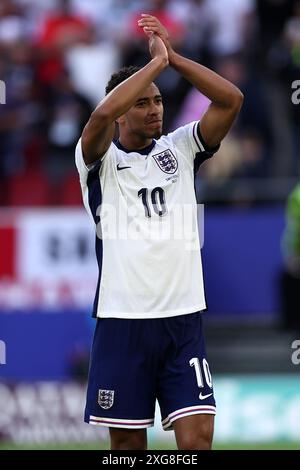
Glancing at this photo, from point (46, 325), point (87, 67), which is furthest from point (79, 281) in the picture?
point (87, 67)

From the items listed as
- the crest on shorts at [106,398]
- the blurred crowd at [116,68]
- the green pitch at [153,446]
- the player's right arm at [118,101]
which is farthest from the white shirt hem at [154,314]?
the blurred crowd at [116,68]

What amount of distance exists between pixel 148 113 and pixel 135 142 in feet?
0.64

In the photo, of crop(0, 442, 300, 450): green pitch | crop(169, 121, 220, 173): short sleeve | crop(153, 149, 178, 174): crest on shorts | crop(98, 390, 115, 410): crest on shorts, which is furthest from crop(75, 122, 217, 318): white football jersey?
crop(0, 442, 300, 450): green pitch

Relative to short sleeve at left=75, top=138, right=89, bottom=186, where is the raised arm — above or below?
above

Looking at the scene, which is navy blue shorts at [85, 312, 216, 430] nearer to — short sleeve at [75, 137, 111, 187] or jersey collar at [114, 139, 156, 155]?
short sleeve at [75, 137, 111, 187]

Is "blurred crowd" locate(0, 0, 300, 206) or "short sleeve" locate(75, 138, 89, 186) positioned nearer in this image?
"short sleeve" locate(75, 138, 89, 186)

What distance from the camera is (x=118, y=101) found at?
19.8 ft

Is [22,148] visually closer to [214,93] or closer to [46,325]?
[46,325]

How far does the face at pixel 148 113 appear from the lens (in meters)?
6.32

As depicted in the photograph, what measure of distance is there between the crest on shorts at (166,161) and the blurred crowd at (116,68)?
5786 mm

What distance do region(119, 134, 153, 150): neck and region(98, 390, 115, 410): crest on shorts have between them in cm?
132

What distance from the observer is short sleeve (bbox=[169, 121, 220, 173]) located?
6453 millimetres

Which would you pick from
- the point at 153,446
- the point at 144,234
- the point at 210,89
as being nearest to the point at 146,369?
the point at 144,234
